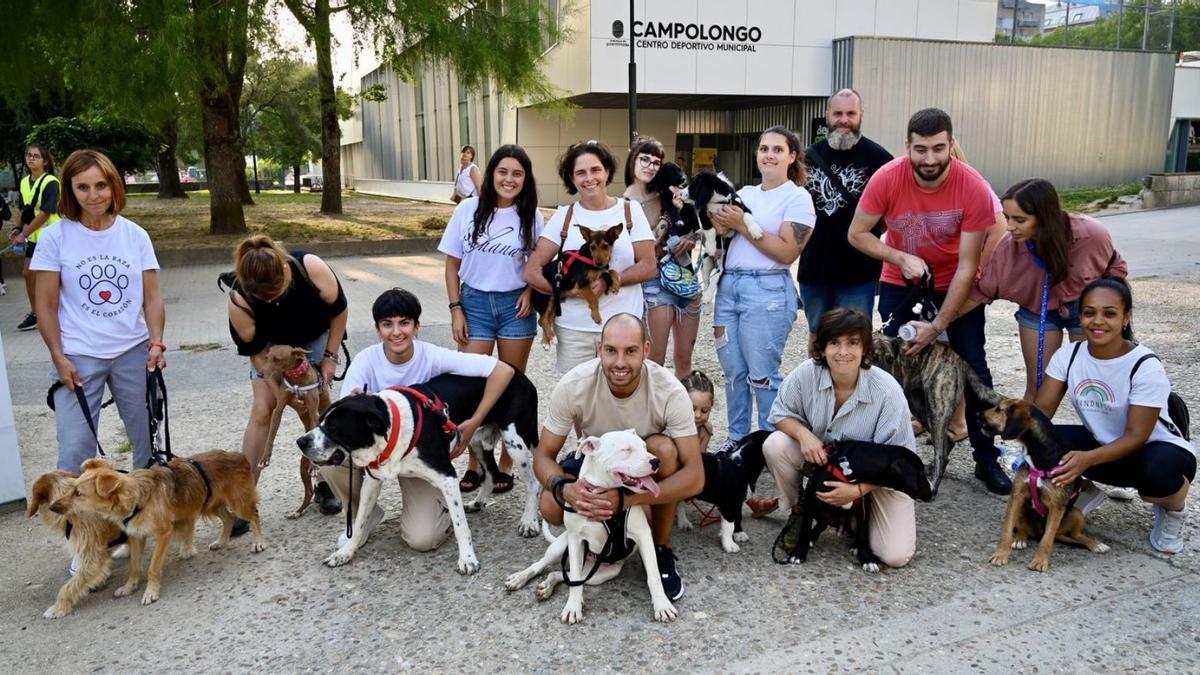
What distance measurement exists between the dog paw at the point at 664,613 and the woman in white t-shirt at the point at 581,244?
1549mm

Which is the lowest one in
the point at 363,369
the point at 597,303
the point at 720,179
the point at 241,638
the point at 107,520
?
the point at 241,638

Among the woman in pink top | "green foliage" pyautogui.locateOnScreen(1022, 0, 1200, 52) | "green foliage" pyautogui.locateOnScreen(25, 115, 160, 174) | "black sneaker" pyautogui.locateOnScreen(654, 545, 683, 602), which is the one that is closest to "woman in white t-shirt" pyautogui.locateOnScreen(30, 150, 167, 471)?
"black sneaker" pyautogui.locateOnScreen(654, 545, 683, 602)

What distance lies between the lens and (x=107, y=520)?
3436 mm

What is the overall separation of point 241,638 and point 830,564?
246 cm

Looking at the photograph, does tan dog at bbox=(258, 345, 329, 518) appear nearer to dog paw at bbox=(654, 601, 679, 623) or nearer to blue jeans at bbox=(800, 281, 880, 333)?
dog paw at bbox=(654, 601, 679, 623)

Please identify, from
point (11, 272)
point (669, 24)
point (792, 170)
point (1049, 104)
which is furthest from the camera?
point (1049, 104)

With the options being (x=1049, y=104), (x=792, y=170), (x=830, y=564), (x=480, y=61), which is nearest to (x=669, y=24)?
(x=480, y=61)

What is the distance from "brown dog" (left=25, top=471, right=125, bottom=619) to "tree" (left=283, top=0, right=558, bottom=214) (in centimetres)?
1299

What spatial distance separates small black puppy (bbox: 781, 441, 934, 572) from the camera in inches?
140

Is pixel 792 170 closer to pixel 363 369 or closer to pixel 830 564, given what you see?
pixel 830 564

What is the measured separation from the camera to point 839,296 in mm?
4902

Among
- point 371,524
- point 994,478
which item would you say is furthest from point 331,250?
point 994,478

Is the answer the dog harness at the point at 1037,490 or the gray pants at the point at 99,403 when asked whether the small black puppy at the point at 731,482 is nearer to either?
the dog harness at the point at 1037,490

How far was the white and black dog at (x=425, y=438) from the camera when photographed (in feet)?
11.3
